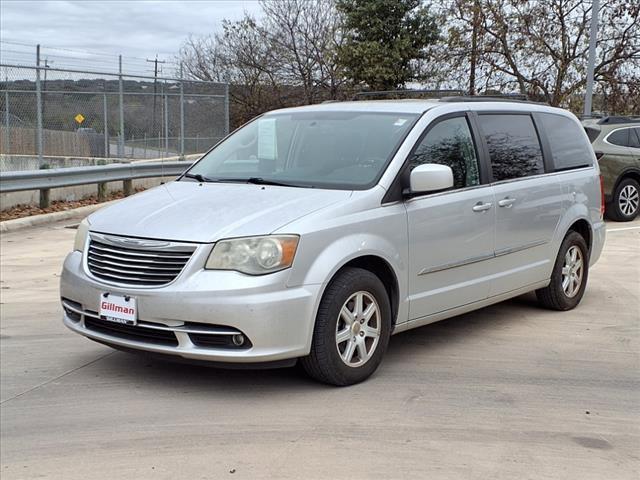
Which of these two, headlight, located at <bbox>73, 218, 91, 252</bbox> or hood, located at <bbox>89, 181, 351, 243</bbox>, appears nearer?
hood, located at <bbox>89, 181, 351, 243</bbox>

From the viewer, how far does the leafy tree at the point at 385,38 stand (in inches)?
1113

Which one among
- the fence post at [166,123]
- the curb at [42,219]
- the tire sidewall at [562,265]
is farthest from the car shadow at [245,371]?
the fence post at [166,123]

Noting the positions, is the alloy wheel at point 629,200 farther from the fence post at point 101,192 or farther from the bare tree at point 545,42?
the bare tree at point 545,42

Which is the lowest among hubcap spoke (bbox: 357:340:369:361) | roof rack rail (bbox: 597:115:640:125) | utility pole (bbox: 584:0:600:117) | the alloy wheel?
hubcap spoke (bbox: 357:340:369:361)

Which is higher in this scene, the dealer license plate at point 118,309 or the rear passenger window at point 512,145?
the rear passenger window at point 512,145

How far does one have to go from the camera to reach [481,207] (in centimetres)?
559

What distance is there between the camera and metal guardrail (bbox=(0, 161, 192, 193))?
10906mm

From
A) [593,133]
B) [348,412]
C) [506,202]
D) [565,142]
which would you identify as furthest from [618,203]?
[348,412]

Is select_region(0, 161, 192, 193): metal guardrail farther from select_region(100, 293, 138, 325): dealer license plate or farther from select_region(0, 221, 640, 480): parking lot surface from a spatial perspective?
select_region(100, 293, 138, 325): dealer license plate

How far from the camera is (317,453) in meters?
3.81

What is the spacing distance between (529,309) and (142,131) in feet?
45.2

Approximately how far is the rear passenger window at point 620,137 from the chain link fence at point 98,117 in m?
9.39

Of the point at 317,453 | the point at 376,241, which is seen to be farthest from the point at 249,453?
the point at 376,241

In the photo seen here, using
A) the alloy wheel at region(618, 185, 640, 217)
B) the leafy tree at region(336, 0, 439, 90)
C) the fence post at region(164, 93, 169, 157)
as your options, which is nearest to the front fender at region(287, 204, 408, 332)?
the alloy wheel at region(618, 185, 640, 217)
